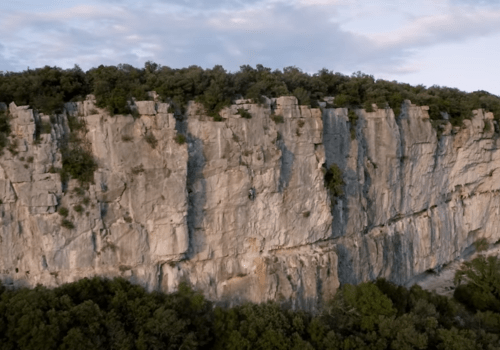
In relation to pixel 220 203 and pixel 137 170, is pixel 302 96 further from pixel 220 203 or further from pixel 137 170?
pixel 137 170

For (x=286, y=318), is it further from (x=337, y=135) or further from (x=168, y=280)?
(x=337, y=135)

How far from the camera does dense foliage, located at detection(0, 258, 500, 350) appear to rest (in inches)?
547

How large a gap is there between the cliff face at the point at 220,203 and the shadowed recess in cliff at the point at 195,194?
0.04 meters

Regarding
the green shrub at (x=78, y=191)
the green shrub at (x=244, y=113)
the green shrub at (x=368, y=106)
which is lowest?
the green shrub at (x=78, y=191)

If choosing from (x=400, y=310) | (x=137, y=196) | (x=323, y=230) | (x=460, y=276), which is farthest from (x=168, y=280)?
(x=460, y=276)

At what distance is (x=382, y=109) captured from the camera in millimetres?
22797

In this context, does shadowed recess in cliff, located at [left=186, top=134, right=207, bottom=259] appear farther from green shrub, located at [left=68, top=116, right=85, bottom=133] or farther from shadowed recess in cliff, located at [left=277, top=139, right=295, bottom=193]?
green shrub, located at [left=68, top=116, right=85, bottom=133]

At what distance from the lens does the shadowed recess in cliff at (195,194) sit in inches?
701

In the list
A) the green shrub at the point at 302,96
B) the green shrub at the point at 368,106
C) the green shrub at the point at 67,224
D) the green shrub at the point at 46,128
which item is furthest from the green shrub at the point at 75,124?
the green shrub at the point at 368,106

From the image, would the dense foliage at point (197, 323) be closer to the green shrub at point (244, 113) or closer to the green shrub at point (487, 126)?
the green shrub at point (244, 113)

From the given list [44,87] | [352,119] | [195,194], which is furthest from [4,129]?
[352,119]

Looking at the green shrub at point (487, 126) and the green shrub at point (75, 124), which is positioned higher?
the green shrub at point (75, 124)

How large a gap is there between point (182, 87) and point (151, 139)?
2.59 m

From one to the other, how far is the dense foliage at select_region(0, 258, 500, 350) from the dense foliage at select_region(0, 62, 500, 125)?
643 centimetres
